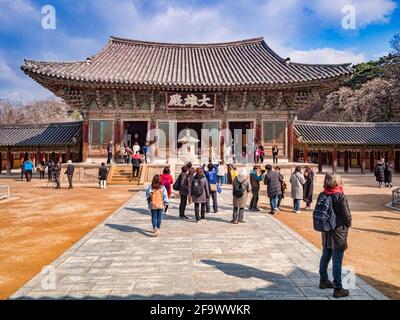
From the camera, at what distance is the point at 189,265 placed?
520cm

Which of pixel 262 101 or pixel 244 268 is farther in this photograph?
pixel 262 101

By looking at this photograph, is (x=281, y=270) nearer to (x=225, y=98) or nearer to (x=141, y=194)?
(x=141, y=194)

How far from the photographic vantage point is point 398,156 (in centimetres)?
2809

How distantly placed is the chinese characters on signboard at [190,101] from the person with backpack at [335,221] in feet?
59.1

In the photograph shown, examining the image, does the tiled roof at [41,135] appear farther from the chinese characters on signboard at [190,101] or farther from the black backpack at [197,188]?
the black backpack at [197,188]

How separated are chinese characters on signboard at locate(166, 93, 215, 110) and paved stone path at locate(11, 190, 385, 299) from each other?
14583mm

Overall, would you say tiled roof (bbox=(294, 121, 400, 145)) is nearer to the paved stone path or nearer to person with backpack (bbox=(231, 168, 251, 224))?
person with backpack (bbox=(231, 168, 251, 224))

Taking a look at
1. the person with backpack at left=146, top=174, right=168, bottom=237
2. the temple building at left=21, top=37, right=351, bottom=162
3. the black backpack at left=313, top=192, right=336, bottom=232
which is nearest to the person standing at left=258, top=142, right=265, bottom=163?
the temple building at left=21, top=37, right=351, bottom=162

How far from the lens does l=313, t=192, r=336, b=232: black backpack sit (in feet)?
13.4

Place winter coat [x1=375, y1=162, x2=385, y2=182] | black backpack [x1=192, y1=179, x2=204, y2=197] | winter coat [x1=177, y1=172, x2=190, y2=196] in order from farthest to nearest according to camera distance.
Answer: winter coat [x1=375, y1=162, x2=385, y2=182], winter coat [x1=177, y1=172, x2=190, y2=196], black backpack [x1=192, y1=179, x2=204, y2=197]

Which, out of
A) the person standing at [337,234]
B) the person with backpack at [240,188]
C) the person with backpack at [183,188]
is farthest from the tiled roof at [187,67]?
the person standing at [337,234]

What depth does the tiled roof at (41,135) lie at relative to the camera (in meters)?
25.0
